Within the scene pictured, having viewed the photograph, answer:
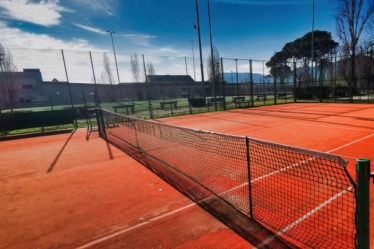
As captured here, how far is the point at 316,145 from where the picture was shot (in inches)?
235

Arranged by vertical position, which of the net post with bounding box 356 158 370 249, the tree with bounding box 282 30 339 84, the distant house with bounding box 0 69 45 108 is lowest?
the net post with bounding box 356 158 370 249

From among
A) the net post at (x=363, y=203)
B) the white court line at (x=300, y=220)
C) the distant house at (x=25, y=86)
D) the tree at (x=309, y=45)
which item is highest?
the tree at (x=309, y=45)

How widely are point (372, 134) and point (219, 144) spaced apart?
5.88 meters

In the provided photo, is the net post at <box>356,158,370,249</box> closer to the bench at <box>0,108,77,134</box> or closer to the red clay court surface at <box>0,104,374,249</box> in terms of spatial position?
the red clay court surface at <box>0,104,374,249</box>

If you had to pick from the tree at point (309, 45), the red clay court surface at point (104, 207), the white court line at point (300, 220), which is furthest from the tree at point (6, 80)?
the tree at point (309, 45)

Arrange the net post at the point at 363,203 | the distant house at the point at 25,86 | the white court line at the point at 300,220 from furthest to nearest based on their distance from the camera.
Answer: the distant house at the point at 25,86, the white court line at the point at 300,220, the net post at the point at 363,203

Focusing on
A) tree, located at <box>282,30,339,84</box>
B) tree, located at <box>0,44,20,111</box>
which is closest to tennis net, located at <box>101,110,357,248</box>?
tree, located at <box>0,44,20,111</box>

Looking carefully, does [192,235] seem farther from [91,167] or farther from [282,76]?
[282,76]

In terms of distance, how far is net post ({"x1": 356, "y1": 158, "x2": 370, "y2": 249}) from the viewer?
1.60m

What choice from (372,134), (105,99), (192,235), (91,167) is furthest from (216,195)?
(105,99)

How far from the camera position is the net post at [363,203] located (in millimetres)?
1604

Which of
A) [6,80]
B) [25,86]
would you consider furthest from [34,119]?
[25,86]

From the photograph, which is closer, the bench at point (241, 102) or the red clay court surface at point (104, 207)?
the red clay court surface at point (104, 207)

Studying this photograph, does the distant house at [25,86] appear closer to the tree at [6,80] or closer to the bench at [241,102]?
the tree at [6,80]
